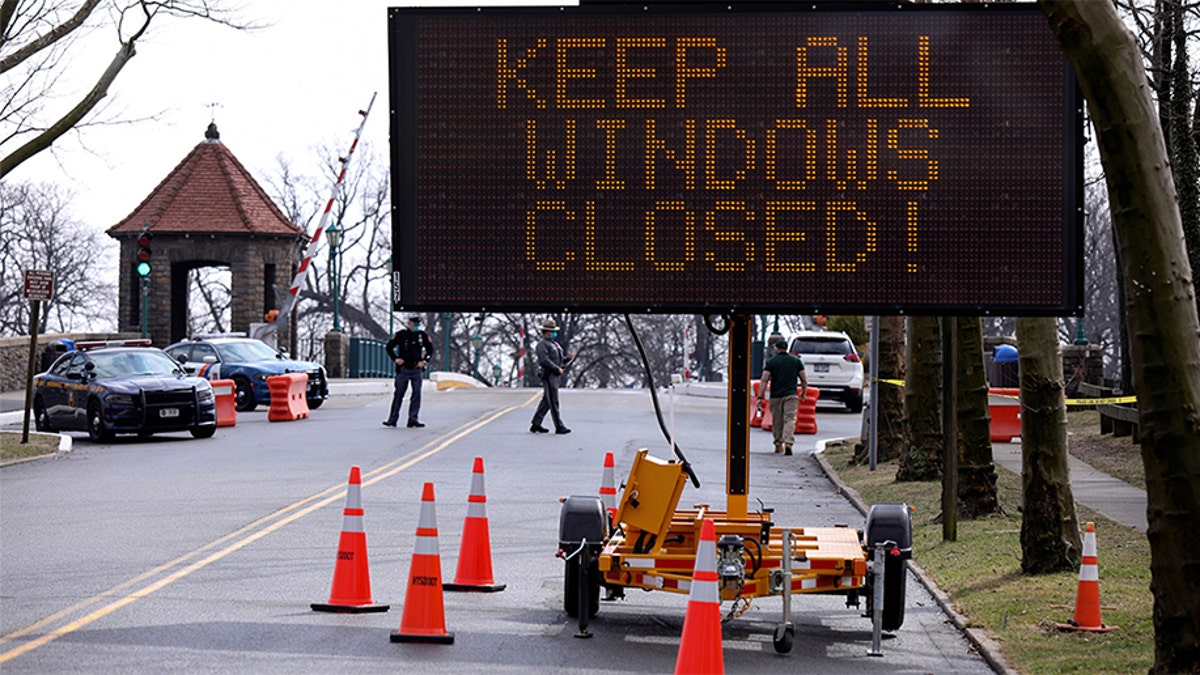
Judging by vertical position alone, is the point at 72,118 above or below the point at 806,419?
above

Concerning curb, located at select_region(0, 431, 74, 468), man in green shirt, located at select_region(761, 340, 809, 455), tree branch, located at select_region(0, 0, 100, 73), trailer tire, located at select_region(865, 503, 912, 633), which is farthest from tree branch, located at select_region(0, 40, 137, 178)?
trailer tire, located at select_region(865, 503, 912, 633)

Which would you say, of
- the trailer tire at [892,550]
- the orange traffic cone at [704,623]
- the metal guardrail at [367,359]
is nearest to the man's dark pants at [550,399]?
the trailer tire at [892,550]

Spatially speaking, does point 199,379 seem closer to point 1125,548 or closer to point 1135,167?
point 1125,548

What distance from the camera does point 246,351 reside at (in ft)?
121

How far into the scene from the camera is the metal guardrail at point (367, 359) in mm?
58906

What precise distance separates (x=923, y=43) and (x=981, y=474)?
7.56m

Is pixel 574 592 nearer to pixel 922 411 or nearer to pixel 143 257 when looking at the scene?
pixel 922 411

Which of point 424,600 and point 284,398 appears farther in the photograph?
point 284,398

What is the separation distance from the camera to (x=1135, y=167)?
8188mm

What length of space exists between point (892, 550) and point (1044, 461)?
2.92m

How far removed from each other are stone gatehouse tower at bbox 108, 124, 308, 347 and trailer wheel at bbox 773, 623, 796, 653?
44929mm

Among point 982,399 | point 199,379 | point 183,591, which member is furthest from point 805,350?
point 183,591

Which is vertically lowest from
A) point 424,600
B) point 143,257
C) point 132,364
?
point 424,600

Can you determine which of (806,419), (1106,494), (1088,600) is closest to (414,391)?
(806,419)
